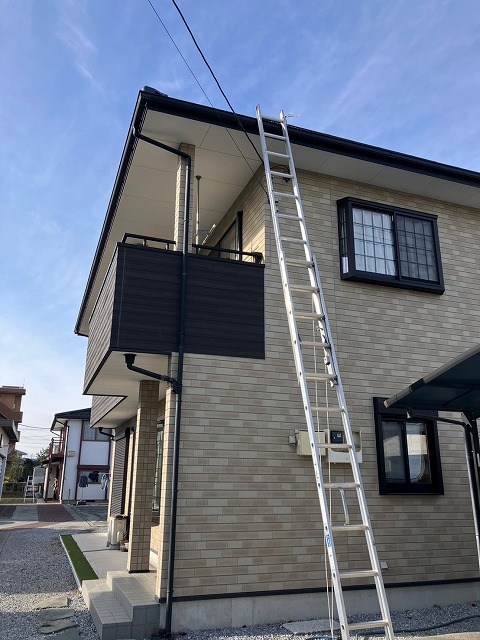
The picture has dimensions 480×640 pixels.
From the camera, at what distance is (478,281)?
31.1 feet

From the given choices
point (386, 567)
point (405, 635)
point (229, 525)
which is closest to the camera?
point (405, 635)

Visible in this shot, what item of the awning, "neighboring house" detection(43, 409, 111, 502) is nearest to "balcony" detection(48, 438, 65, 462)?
"neighboring house" detection(43, 409, 111, 502)

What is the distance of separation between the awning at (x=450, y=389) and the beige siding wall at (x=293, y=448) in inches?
58.0

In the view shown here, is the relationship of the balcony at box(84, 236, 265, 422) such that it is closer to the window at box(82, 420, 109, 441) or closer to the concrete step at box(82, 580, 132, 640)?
the concrete step at box(82, 580, 132, 640)

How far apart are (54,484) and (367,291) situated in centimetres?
3481

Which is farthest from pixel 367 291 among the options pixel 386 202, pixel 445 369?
pixel 445 369

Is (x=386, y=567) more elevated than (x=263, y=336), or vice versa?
(x=263, y=336)

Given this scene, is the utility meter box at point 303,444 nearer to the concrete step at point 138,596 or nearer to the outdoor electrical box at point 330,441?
the outdoor electrical box at point 330,441

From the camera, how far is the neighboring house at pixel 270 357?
6.66 meters

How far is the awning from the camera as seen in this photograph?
534 centimetres

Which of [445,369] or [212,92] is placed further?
[212,92]

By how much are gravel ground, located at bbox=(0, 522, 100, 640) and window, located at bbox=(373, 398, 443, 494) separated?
4399 mm

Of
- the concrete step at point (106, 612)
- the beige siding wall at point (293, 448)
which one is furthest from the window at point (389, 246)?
the concrete step at point (106, 612)

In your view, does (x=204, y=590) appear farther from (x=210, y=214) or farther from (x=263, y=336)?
(x=210, y=214)
